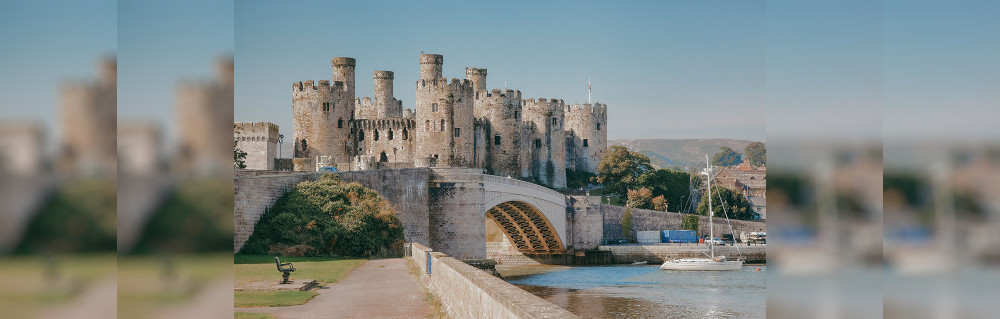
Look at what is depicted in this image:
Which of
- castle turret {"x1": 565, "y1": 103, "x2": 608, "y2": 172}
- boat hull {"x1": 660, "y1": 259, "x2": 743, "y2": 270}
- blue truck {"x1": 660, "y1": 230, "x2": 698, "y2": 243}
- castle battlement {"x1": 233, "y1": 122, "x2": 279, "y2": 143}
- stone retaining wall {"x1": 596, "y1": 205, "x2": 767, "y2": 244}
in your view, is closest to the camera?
castle battlement {"x1": 233, "y1": 122, "x2": 279, "y2": 143}

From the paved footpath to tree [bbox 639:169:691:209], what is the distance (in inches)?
2077

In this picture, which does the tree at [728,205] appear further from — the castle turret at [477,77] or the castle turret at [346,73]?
the castle turret at [346,73]

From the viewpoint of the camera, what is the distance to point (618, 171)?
231 feet

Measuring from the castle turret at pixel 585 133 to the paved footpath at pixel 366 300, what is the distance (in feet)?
178

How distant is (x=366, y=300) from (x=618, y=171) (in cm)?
5779

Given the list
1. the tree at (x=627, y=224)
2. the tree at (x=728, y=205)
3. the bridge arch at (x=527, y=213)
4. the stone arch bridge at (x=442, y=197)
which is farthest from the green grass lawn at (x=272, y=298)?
the tree at (x=728, y=205)

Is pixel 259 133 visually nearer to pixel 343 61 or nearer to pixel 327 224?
pixel 343 61

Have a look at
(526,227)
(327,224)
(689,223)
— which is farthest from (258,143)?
(689,223)

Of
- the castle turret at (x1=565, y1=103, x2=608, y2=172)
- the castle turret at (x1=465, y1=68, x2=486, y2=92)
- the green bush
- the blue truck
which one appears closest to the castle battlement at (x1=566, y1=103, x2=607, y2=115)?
the castle turret at (x1=565, y1=103, x2=608, y2=172)

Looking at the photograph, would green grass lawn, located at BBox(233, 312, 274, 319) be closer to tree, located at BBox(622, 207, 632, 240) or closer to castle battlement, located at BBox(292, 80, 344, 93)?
castle battlement, located at BBox(292, 80, 344, 93)

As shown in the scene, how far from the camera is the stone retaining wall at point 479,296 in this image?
6.22 m

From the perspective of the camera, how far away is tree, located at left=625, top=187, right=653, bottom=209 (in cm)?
6669
